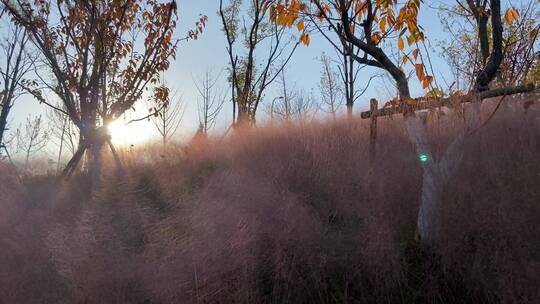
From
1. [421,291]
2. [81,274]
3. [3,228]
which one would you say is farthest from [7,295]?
[421,291]

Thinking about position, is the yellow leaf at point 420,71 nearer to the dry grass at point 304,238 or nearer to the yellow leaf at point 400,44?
the yellow leaf at point 400,44

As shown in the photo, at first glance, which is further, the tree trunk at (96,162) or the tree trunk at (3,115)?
the tree trunk at (3,115)

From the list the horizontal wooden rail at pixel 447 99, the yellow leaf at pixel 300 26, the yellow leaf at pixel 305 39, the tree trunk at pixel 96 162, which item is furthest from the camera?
the tree trunk at pixel 96 162

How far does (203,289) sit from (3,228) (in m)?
3.26

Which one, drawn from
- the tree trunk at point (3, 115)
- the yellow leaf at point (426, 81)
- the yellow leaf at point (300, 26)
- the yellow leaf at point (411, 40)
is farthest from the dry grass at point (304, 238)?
the tree trunk at point (3, 115)

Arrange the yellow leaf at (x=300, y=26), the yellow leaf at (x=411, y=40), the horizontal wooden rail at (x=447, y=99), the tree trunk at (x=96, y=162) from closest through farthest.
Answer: the yellow leaf at (x=411, y=40) < the yellow leaf at (x=300, y=26) < the horizontal wooden rail at (x=447, y=99) < the tree trunk at (x=96, y=162)

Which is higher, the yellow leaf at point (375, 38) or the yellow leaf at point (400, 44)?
the yellow leaf at point (375, 38)

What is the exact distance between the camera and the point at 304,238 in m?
4.46

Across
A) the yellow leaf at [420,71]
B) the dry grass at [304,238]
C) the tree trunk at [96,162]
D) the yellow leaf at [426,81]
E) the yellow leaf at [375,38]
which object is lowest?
the dry grass at [304,238]

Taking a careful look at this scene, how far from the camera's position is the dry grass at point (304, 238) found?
4156 millimetres

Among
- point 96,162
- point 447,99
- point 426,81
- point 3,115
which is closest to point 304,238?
point 426,81

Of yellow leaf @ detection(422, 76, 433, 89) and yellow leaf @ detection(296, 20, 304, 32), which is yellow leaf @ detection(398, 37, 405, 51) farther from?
yellow leaf @ detection(296, 20, 304, 32)

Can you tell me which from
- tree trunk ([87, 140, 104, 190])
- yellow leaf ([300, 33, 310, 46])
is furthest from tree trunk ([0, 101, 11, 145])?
yellow leaf ([300, 33, 310, 46])

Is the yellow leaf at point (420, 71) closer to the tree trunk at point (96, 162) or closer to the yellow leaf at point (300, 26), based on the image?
the yellow leaf at point (300, 26)
